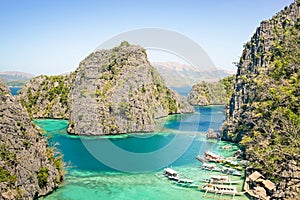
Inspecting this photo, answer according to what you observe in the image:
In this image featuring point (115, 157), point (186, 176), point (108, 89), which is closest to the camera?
point (186, 176)

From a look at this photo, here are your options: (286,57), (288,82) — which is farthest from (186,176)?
(286,57)

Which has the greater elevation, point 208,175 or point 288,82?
point 288,82

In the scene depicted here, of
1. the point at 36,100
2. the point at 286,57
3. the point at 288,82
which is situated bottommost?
the point at 36,100

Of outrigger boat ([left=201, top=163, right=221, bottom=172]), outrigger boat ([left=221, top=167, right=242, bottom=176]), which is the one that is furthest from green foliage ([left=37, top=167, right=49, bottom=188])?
outrigger boat ([left=221, top=167, right=242, bottom=176])

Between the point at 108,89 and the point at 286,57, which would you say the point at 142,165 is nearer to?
the point at 286,57

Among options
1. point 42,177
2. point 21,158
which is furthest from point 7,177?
point 42,177

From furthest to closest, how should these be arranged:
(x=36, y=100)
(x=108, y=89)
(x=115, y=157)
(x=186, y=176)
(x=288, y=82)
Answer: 1. (x=36, y=100)
2. (x=108, y=89)
3. (x=115, y=157)
4. (x=288, y=82)
5. (x=186, y=176)

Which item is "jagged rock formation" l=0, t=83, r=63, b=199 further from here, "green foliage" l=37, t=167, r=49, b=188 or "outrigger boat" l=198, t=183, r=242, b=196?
"outrigger boat" l=198, t=183, r=242, b=196

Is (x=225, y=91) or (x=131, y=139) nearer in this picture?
(x=131, y=139)
